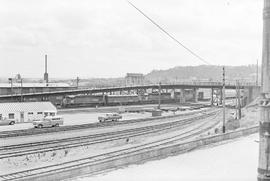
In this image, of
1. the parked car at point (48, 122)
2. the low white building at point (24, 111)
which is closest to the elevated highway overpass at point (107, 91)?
the low white building at point (24, 111)

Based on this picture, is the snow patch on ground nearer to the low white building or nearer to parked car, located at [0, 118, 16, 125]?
parked car, located at [0, 118, 16, 125]

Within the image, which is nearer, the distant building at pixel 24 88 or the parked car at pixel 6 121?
the parked car at pixel 6 121

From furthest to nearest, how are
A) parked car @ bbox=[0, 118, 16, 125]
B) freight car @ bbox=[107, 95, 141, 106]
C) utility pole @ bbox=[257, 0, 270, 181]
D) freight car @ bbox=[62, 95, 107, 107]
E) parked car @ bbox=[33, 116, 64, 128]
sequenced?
freight car @ bbox=[107, 95, 141, 106], freight car @ bbox=[62, 95, 107, 107], parked car @ bbox=[0, 118, 16, 125], parked car @ bbox=[33, 116, 64, 128], utility pole @ bbox=[257, 0, 270, 181]

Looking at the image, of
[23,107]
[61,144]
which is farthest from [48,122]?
[61,144]

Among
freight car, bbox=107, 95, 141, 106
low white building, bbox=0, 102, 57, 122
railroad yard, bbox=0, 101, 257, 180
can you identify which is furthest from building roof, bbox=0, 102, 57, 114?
freight car, bbox=107, 95, 141, 106

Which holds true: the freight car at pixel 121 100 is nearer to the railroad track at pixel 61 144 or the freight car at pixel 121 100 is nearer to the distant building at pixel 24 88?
the distant building at pixel 24 88

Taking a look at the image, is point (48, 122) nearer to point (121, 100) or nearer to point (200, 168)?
point (200, 168)
